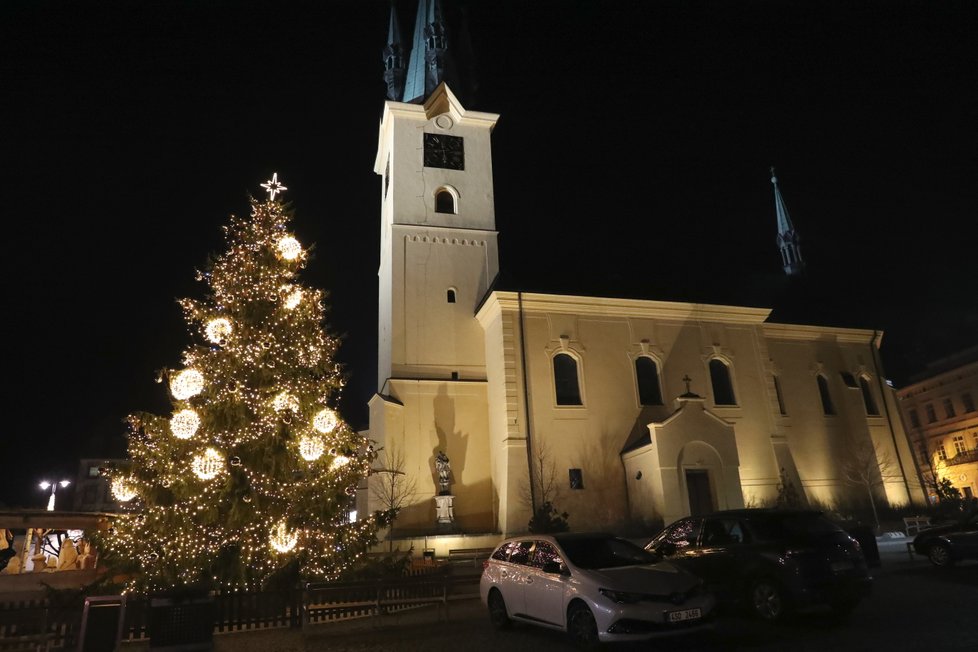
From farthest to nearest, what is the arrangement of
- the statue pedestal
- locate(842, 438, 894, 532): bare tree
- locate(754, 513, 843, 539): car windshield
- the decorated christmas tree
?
locate(842, 438, 894, 532): bare tree
the statue pedestal
the decorated christmas tree
locate(754, 513, 843, 539): car windshield

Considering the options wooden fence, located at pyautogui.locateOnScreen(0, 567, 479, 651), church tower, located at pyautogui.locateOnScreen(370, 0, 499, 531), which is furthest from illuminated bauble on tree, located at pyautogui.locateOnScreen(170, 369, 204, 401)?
church tower, located at pyautogui.locateOnScreen(370, 0, 499, 531)

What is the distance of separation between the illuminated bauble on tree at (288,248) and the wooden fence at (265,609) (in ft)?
21.7

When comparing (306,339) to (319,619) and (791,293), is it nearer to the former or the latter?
(319,619)

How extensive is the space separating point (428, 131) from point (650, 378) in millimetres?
16255

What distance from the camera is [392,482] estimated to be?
23.2 metres

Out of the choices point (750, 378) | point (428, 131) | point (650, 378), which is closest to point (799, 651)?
point (650, 378)

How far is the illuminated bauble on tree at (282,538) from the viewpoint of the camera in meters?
11.4

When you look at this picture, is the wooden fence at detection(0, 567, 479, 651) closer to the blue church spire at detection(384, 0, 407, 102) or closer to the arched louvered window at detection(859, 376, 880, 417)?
the arched louvered window at detection(859, 376, 880, 417)

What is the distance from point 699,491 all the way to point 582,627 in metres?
17.0

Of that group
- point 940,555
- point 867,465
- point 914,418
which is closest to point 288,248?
point 940,555

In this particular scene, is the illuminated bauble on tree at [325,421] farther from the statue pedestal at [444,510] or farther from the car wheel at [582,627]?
the statue pedestal at [444,510]

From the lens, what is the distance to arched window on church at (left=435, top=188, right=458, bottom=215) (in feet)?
97.7

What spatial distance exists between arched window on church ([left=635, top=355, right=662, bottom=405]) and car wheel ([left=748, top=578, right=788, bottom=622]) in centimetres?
1689

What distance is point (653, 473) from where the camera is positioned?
22.5 metres
